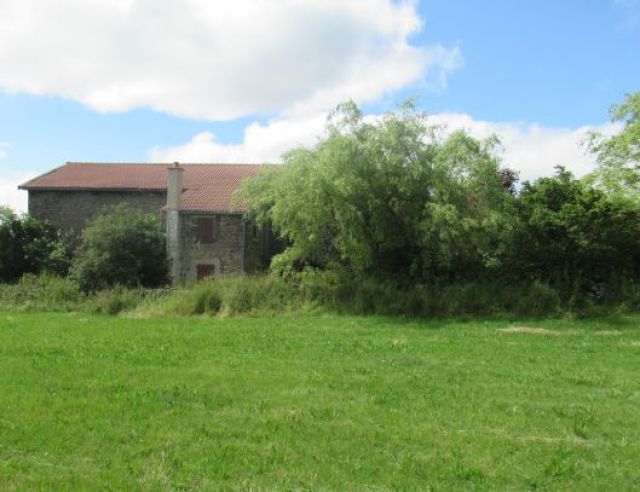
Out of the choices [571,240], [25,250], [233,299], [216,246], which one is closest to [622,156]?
[571,240]

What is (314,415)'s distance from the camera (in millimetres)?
7578

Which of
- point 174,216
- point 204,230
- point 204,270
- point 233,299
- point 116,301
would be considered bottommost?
point 116,301

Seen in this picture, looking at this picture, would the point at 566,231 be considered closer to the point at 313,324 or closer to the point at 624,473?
the point at 313,324

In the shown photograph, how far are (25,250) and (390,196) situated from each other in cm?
2169

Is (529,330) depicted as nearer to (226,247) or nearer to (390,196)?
(390,196)

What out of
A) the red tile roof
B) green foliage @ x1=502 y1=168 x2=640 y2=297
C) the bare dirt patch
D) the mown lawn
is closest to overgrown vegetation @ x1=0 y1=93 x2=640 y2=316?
green foliage @ x1=502 y1=168 x2=640 y2=297

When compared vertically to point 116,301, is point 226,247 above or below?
above

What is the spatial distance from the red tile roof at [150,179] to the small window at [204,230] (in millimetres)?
798

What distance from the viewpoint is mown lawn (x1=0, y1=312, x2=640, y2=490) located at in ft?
18.4

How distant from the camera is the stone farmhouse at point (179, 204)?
3422cm

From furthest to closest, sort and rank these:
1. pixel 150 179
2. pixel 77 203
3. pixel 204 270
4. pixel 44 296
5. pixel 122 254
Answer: pixel 150 179, pixel 77 203, pixel 204 270, pixel 122 254, pixel 44 296

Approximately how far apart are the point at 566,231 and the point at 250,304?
1128 cm

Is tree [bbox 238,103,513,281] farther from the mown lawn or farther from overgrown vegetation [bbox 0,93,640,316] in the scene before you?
the mown lawn

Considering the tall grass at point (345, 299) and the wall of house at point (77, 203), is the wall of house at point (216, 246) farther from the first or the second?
the tall grass at point (345, 299)
